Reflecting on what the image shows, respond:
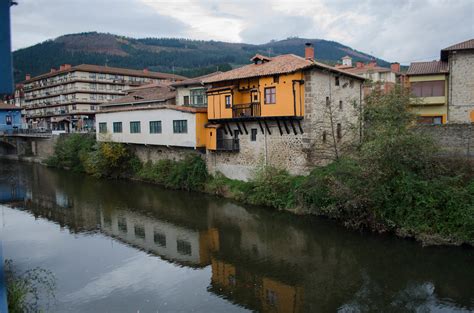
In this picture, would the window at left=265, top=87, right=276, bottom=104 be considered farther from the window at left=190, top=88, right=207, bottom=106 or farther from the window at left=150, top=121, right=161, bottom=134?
the window at left=150, top=121, right=161, bottom=134

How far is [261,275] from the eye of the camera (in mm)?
15414

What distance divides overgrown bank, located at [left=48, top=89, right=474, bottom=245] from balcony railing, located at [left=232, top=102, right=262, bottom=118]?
401 centimetres

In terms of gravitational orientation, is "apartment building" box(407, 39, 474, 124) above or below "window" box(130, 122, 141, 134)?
above

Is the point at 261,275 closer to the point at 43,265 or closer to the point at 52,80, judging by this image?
the point at 43,265

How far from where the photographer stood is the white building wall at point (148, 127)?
98.5 feet

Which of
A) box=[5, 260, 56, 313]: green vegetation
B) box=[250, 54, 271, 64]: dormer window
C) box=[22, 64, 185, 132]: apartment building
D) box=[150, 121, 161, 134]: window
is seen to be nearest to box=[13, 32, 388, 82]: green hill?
box=[22, 64, 185, 132]: apartment building

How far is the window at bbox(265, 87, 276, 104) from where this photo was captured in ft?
84.1

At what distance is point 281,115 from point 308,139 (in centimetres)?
226

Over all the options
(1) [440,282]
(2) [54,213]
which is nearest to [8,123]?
(2) [54,213]

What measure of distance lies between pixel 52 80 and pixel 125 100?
4105cm

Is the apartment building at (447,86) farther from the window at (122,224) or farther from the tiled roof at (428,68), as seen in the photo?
the window at (122,224)

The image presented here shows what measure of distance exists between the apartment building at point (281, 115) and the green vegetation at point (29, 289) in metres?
15.0

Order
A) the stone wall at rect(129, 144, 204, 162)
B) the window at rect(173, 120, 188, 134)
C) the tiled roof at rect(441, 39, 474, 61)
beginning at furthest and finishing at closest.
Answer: the stone wall at rect(129, 144, 204, 162) < the window at rect(173, 120, 188, 134) < the tiled roof at rect(441, 39, 474, 61)

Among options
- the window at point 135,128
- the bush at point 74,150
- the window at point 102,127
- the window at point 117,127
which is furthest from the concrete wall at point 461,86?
the bush at point 74,150
